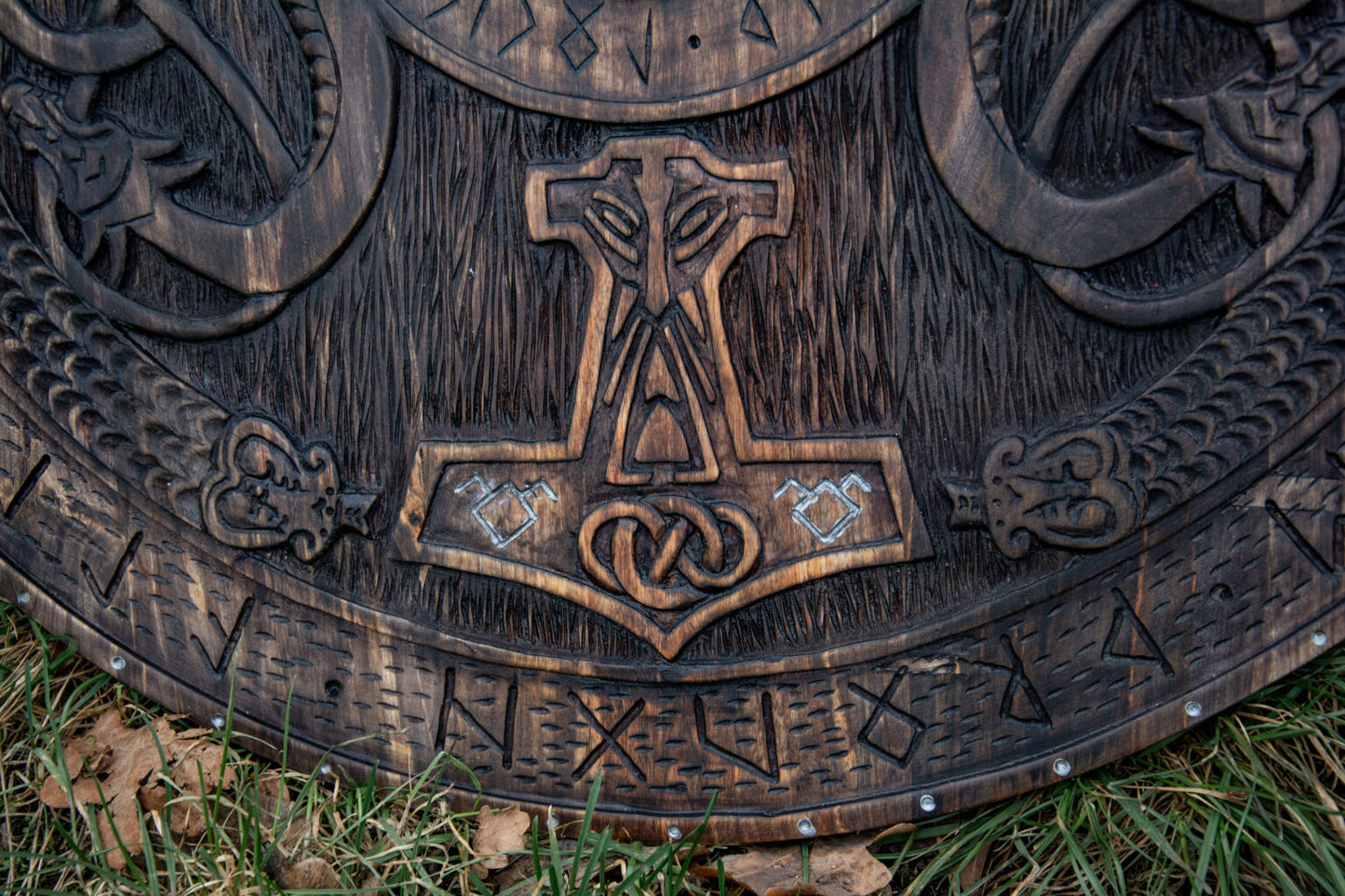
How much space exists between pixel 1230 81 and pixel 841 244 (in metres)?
0.64

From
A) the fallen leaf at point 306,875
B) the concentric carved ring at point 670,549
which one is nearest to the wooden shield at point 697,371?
the concentric carved ring at point 670,549

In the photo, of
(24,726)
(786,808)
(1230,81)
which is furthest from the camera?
(24,726)

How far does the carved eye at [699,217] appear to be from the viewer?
5.35 ft

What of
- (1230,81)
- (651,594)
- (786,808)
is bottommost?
(786,808)

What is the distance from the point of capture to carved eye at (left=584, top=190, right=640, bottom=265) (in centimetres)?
164

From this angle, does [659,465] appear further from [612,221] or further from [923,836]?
[923,836]

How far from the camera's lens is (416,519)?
1.70 meters

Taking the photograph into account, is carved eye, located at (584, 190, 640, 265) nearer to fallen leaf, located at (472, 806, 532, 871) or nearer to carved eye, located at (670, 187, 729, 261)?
carved eye, located at (670, 187, 729, 261)

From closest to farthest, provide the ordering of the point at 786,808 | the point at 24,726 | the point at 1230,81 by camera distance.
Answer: the point at 1230,81 < the point at 786,808 < the point at 24,726

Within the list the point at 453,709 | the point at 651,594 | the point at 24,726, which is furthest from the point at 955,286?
the point at 24,726

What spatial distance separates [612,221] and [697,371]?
285 millimetres

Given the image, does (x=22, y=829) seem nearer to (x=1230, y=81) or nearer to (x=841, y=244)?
(x=841, y=244)

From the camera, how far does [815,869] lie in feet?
5.50

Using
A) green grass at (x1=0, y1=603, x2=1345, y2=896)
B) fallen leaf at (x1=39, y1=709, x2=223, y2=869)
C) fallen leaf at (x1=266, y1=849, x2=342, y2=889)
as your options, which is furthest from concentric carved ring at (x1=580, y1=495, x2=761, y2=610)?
fallen leaf at (x1=39, y1=709, x2=223, y2=869)
